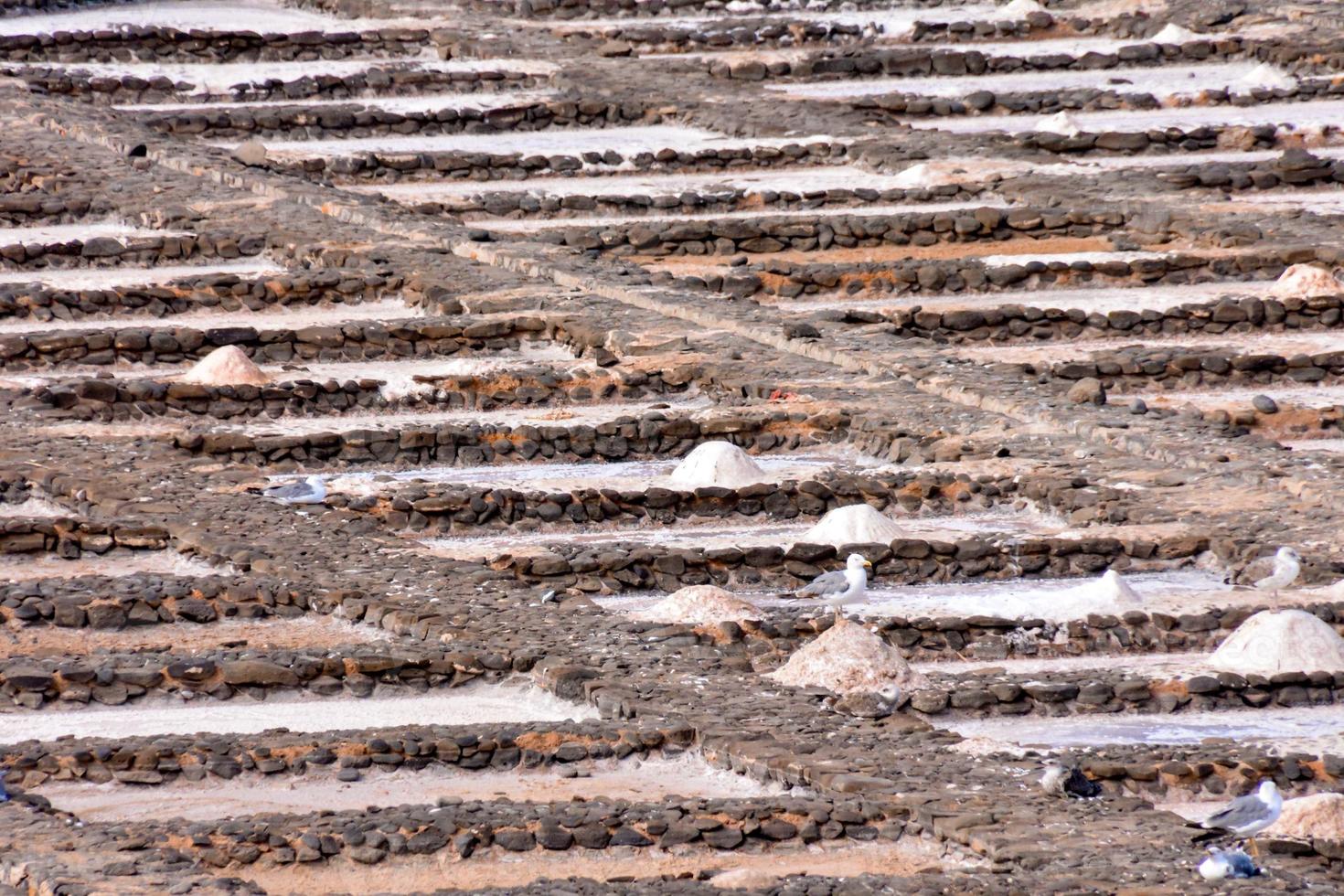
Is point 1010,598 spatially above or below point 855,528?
below

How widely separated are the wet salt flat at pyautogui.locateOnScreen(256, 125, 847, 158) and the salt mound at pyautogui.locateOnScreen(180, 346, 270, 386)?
541 cm

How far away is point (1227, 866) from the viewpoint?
6090 mm

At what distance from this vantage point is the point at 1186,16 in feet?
64.8

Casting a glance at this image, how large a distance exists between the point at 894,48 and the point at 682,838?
1363cm

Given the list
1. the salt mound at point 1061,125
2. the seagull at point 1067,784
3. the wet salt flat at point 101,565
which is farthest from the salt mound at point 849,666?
the salt mound at point 1061,125

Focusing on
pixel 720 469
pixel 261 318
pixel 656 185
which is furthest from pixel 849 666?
pixel 656 185

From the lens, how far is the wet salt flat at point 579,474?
33.3ft

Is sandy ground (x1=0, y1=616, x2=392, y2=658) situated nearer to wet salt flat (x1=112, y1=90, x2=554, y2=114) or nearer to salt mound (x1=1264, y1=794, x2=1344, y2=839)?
salt mound (x1=1264, y1=794, x2=1344, y2=839)

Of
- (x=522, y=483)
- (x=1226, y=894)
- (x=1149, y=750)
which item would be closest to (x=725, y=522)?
(x=522, y=483)

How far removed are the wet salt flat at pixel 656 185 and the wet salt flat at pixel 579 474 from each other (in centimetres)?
543

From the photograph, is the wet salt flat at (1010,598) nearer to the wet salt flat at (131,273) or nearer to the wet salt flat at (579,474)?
the wet salt flat at (579,474)

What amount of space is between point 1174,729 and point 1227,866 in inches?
59.1

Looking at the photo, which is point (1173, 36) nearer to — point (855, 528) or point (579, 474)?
point (579, 474)

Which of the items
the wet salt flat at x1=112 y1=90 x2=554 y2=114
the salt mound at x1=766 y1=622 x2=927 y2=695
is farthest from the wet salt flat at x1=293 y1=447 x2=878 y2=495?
the wet salt flat at x1=112 y1=90 x2=554 y2=114
